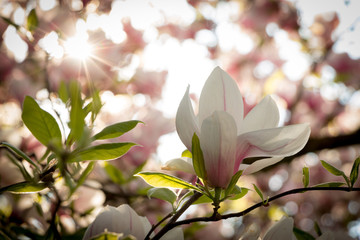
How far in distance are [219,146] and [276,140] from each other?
0.07 m

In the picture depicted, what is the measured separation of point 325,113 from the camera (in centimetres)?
234

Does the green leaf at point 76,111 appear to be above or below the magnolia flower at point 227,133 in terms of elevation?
above

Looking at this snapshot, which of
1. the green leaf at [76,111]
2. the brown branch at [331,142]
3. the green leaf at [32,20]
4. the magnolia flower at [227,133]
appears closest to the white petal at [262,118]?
the magnolia flower at [227,133]

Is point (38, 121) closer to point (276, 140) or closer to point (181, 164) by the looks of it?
point (181, 164)

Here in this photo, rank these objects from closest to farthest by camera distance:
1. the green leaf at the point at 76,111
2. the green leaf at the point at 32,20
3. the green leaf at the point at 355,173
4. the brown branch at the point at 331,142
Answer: the green leaf at the point at 76,111 → the green leaf at the point at 355,173 → the green leaf at the point at 32,20 → the brown branch at the point at 331,142

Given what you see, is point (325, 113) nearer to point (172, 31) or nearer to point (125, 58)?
point (172, 31)

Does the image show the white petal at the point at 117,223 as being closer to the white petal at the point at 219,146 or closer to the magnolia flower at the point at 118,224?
the magnolia flower at the point at 118,224

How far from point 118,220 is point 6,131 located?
2.31 feet

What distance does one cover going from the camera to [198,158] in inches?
16.3

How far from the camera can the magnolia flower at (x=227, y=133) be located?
0.41 meters

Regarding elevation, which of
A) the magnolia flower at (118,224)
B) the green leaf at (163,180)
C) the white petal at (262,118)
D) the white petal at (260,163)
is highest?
the white petal at (262,118)

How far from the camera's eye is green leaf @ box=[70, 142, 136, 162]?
380 millimetres

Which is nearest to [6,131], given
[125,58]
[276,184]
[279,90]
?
[125,58]

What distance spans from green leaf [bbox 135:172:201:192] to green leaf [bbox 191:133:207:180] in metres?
0.02
